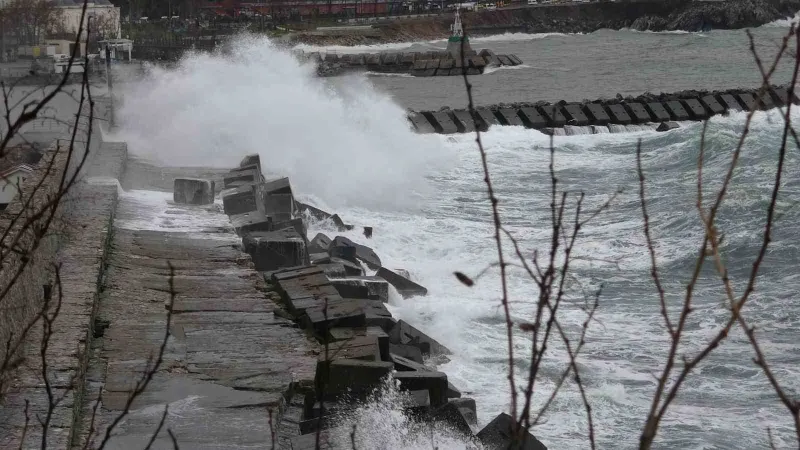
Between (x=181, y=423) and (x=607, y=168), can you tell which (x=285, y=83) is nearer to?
(x=607, y=168)

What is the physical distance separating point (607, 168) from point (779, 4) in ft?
259

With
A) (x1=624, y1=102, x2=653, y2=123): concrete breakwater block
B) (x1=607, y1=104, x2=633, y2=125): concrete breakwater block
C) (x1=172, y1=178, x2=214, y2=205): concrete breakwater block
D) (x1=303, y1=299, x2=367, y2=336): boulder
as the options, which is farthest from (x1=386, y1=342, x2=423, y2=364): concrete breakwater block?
Result: (x1=624, y1=102, x2=653, y2=123): concrete breakwater block

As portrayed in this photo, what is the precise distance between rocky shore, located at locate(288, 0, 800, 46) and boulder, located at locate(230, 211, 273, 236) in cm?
6682

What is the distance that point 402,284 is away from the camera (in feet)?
42.8

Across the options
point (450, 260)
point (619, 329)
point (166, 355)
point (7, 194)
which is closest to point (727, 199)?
point (450, 260)

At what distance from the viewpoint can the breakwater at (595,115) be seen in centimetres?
3070

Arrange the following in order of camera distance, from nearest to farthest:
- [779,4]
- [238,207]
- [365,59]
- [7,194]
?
[7,194] → [238,207] → [365,59] → [779,4]

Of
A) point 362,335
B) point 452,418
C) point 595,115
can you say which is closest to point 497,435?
point 452,418

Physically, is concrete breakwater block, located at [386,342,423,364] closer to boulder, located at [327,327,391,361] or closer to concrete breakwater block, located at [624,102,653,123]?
boulder, located at [327,327,391,361]

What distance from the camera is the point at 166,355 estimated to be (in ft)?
24.0

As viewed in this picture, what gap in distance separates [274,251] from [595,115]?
70.9 feet

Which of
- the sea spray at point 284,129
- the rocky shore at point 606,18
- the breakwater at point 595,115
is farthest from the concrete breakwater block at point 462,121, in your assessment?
the rocky shore at point 606,18

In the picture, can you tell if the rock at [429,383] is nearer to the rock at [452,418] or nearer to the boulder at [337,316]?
the rock at [452,418]

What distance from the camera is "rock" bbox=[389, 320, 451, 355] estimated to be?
10.2 meters
